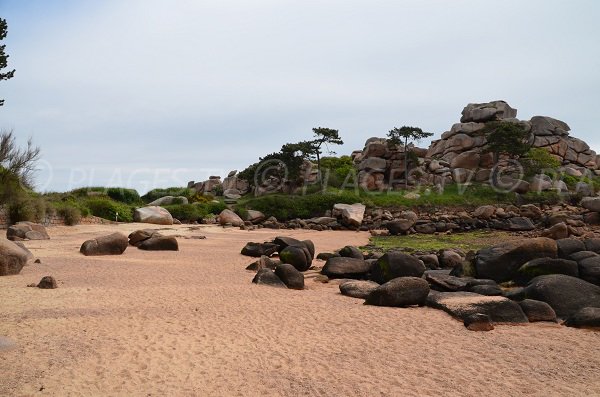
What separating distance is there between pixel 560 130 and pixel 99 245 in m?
73.6

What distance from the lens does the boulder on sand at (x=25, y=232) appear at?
23.2 m

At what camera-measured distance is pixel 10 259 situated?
13.9m

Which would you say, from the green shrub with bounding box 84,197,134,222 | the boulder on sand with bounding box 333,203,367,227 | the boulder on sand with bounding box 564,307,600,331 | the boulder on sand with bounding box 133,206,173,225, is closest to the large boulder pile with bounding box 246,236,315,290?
the boulder on sand with bounding box 564,307,600,331

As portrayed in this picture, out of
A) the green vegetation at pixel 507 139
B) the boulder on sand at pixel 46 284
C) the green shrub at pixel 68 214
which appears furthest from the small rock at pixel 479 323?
the green vegetation at pixel 507 139

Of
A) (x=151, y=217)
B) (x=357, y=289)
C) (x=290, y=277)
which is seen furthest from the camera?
(x=151, y=217)

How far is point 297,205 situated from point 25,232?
97.8 ft

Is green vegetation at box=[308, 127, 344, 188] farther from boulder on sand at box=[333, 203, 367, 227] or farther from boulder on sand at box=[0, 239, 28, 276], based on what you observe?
boulder on sand at box=[0, 239, 28, 276]

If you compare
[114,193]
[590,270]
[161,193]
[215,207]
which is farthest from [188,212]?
[590,270]

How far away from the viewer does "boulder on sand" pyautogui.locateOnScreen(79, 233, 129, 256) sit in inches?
778

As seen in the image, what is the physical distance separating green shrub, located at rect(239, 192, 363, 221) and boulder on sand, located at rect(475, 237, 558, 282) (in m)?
34.0

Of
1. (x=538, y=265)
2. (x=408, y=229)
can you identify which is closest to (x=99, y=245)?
(x=538, y=265)

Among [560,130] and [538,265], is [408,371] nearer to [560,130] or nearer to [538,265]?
[538,265]

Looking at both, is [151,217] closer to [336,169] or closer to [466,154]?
[336,169]

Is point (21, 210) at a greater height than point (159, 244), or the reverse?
point (21, 210)
